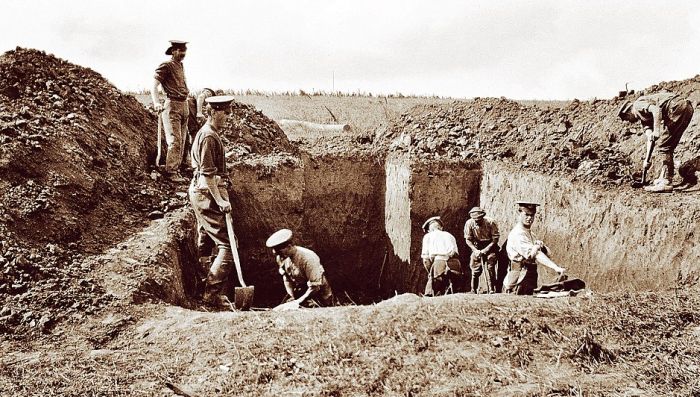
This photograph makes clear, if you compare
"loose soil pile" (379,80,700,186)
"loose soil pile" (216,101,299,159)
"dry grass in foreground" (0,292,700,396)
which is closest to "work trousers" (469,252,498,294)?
"loose soil pile" (379,80,700,186)

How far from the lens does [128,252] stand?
7.78 metres

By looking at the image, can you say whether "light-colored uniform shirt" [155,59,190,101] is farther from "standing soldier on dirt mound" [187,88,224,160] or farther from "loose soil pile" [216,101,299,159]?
"loose soil pile" [216,101,299,159]

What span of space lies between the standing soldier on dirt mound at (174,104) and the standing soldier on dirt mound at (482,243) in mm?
4505

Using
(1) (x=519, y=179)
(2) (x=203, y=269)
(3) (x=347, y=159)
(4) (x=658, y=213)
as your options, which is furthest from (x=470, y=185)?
(2) (x=203, y=269)

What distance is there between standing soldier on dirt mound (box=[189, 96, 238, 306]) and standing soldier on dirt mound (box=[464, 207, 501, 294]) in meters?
3.94

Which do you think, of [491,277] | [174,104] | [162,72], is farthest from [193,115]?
[491,277]

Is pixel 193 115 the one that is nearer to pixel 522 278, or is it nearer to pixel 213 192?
pixel 213 192

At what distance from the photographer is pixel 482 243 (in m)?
10.2

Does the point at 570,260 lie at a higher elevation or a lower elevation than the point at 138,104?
lower

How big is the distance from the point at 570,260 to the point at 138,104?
7.83m

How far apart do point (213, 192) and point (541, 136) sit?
712 cm

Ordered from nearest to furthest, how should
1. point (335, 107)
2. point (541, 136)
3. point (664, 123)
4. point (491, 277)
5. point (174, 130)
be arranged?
point (664, 123) → point (174, 130) → point (491, 277) → point (541, 136) → point (335, 107)

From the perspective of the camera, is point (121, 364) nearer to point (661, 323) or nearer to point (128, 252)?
point (128, 252)

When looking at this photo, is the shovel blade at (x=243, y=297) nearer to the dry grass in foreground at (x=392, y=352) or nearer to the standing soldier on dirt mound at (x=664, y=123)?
the dry grass in foreground at (x=392, y=352)
